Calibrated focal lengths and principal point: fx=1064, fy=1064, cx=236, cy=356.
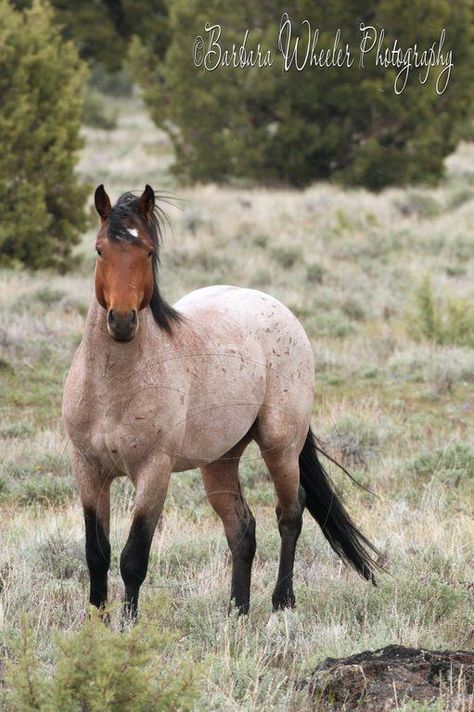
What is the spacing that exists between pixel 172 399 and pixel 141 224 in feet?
2.42

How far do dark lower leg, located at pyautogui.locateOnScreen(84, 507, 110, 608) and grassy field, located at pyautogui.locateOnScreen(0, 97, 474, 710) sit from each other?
195 mm

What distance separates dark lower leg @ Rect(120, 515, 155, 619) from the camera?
4340 mm

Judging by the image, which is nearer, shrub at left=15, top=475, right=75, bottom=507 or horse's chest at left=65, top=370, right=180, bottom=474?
horse's chest at left=65, top=370, right=180, bottom=474

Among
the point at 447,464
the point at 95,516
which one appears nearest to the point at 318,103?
the point at 447,464

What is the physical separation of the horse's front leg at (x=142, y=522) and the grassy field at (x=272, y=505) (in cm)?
24

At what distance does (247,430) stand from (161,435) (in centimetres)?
70

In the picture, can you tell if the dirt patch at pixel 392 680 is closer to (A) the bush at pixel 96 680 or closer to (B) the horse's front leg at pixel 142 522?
(A) the bush at pixel 96 680

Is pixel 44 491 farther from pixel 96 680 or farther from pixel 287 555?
pixel 96 680

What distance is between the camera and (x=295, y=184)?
2408 cm

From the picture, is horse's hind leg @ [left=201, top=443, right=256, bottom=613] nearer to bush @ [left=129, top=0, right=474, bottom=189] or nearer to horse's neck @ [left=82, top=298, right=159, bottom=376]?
horse's neck @ [left=82, top=298, right=159, bottom=376]

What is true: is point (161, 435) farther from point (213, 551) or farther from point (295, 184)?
point (295, 184)

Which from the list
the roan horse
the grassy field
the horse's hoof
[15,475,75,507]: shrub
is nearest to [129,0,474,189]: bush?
the grassy field

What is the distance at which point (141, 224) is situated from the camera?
4164mm

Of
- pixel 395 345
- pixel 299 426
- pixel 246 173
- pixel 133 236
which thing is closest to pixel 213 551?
pixel 299 426
